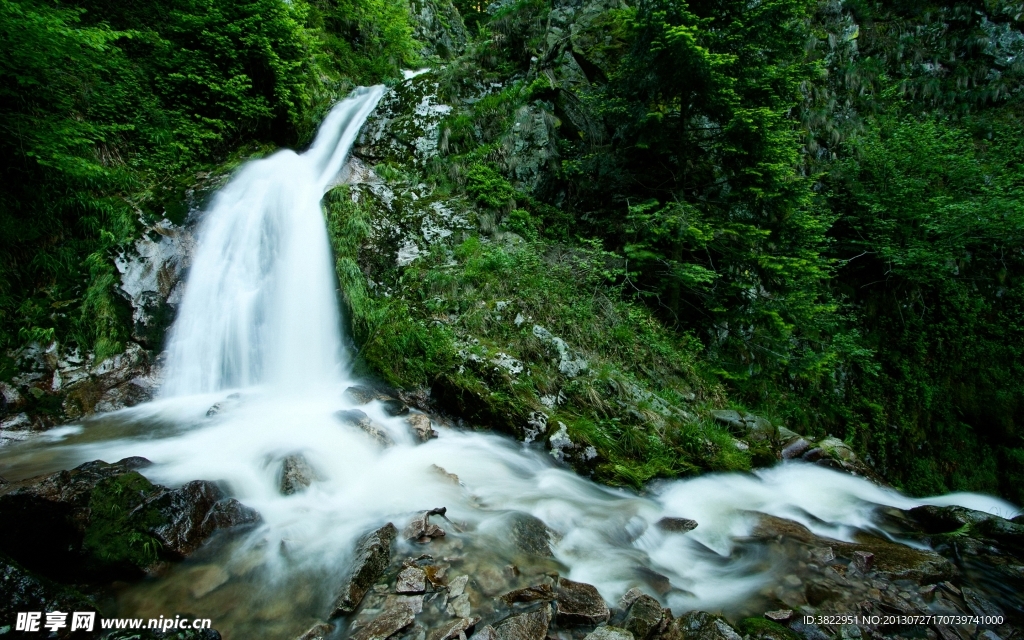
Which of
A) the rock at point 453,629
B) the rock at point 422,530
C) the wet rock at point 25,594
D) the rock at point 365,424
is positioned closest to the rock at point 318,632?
the rock at point 453,629

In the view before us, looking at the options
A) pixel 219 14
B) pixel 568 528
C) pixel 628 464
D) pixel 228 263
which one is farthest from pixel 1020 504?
pixel 219 14

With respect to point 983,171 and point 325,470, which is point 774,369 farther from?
point 325,470

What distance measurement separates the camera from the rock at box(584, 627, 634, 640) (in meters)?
2.69

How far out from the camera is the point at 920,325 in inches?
392

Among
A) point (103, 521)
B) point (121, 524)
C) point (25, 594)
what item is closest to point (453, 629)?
point (25, 594)

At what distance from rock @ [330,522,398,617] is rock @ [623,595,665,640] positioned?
1784 mm

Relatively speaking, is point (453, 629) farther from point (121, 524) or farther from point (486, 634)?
point (121, 524)

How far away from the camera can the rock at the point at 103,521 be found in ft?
10.1

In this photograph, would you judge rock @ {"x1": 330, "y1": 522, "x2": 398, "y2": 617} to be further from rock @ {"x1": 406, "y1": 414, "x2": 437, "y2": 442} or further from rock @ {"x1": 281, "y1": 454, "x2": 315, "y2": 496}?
rock @ {"x1": 406, "y1": 414, "x2": 437, "y2": 442}

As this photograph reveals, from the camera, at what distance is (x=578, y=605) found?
118 inches

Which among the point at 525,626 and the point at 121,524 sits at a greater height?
the point at 525,626

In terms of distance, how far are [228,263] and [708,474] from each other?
7938 mm

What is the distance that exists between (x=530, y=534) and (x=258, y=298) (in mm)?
5873

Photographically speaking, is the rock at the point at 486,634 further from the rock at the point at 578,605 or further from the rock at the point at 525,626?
the rock at the point at 578,605
